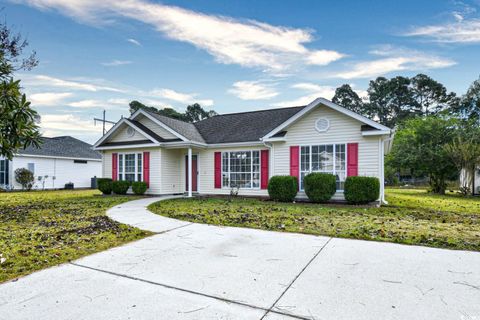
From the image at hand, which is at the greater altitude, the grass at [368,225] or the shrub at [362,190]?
the shrub at [362,190]

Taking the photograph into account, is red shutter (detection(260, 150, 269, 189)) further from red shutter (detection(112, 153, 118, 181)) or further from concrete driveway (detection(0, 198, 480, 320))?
red shutter (detection(112, 153, 118, 181))

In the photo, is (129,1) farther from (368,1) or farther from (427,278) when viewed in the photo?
(427,278)

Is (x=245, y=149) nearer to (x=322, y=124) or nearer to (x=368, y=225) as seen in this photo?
(x=322, y=124)

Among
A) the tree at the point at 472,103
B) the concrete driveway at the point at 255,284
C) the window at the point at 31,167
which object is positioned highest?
the tree at the point at 472,103

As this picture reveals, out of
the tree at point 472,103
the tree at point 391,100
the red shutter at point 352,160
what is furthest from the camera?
the tree at point 391,100

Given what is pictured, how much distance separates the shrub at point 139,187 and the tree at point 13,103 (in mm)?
5773

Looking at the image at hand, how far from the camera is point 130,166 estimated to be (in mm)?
15516

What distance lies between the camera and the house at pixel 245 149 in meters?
11.2

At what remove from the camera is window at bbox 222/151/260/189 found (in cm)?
1365

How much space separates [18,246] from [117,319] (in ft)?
11.6

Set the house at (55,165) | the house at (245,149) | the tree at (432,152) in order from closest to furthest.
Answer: the house at (245,149), the tree at (432,152), the house at (55,165)

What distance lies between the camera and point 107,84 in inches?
671

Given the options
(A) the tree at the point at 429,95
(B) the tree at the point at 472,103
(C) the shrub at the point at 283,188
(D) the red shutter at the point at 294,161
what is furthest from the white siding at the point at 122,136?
(A) the tree at the point at 429,95

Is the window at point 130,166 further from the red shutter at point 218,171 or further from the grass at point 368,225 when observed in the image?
the grass at point 368,225
